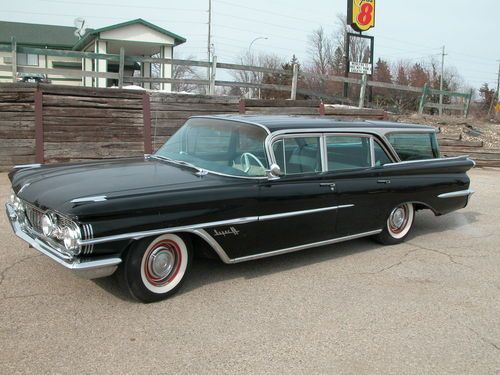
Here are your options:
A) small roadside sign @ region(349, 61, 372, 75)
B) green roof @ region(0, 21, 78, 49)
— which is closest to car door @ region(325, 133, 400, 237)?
small roadside sign @ region(349, 61, 372, 75)

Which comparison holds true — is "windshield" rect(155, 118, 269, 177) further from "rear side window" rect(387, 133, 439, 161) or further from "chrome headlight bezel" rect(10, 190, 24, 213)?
"rear side window" rect(387, 133, 439, 161)

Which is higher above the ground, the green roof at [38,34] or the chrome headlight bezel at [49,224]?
the green roof at [38,34]

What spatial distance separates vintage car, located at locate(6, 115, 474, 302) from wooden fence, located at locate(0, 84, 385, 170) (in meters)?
4.97

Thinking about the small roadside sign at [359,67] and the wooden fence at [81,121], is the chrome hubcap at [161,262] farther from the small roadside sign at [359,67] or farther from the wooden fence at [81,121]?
the small roadside sign at [359,67]

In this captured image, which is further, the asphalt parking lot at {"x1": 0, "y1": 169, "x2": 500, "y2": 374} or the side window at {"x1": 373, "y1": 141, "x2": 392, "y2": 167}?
the side window at {"x1": 373, "y1": 141, "x2": 392, "y2": 167}

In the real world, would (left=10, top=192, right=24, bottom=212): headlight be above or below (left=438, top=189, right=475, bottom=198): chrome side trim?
above

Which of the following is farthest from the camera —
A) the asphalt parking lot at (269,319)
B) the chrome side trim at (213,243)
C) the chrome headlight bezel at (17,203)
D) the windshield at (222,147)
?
the windshield at (222,147)

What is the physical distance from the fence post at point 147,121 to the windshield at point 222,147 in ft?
17.2

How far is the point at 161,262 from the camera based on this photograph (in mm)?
4023

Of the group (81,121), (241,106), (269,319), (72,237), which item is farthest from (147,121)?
(269,319)

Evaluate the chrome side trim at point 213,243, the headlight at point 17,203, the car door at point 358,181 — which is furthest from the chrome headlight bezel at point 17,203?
the car door at point 358,181

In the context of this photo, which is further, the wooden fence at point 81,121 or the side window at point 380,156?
the wooden fence at point 81,121

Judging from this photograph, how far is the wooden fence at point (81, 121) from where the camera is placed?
952cm

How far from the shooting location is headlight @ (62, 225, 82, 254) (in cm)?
354
